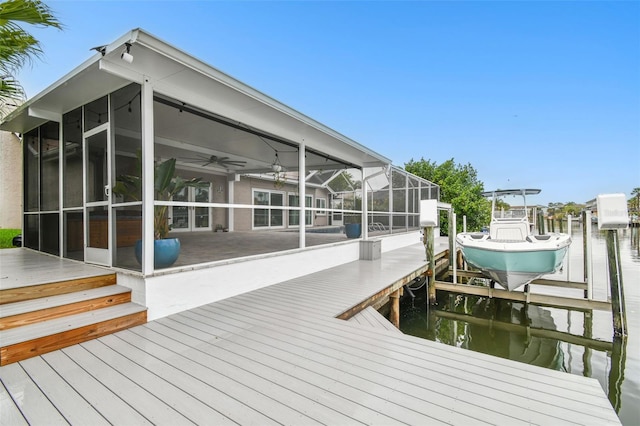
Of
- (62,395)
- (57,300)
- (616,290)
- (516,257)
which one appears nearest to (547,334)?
(616,290)

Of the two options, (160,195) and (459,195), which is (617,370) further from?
(459,195)

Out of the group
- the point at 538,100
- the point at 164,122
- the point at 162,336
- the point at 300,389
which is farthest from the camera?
the point at 538,100

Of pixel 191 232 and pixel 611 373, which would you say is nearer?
pixel 611 373

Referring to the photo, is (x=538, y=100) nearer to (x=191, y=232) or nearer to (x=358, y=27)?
(x=358, y=27)

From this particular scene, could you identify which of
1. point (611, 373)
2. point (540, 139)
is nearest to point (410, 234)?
point (611, 373)

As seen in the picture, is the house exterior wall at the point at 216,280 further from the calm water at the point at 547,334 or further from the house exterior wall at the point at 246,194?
the house exterior wall at the point at 246,194

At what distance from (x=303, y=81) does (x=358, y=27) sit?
21.7 ft

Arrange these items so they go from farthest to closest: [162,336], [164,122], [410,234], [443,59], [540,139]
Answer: [540,139] → [443,59] → [410,234] → [164,122] → [162,336]

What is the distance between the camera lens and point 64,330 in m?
2.52

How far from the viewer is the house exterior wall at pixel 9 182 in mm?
8219

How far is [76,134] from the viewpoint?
170 inches

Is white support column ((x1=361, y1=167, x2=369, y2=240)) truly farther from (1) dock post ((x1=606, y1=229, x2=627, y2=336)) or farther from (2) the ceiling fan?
(1) dock post ((x1=606, y1=229, x2=627, y2=336))

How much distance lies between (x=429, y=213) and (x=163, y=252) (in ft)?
18.0

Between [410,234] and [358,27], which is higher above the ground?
[358,27]
